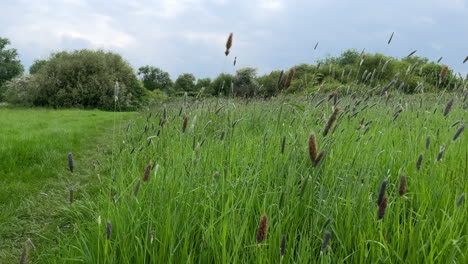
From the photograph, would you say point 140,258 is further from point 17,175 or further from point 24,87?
point 24,87

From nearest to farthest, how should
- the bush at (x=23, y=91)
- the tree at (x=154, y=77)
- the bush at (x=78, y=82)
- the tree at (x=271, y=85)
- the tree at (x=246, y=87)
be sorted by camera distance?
the tree at (x=271, y=85)
the tree at (x=246, y=87)
the bush at (x=78, y=82)
the bush at (x=23, y=91)
the tree at (x=154, y=77)

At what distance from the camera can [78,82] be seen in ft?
111

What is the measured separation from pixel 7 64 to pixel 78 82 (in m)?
31.8

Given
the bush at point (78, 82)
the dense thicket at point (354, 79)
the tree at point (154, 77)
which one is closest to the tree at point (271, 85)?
the dense thicket at point (354, 79)

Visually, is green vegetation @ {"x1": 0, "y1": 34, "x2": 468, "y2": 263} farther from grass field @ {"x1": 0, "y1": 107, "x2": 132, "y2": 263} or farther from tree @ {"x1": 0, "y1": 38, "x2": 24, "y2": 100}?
tree @ {"x1": 0, "y1": 38, "x2": 24, "y2": 100}

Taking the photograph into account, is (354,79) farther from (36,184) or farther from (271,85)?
(271,85)

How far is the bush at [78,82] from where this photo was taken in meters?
33.8

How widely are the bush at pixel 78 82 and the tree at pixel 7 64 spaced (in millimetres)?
25626

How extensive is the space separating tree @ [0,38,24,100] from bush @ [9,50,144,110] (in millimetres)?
25626

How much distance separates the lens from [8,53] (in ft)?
187

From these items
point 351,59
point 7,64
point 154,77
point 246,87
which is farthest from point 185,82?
point 246,87

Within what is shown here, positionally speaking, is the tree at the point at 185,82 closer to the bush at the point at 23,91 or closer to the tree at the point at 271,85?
the tree at the point at 271,85

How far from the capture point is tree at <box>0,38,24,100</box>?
56125 millimetres

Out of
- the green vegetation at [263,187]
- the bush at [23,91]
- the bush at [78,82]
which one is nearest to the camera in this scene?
the green vegetation at [263,187]
